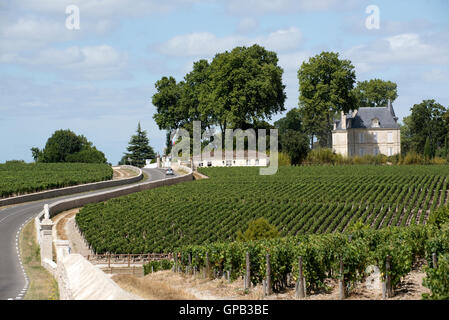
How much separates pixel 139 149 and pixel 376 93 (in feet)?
173

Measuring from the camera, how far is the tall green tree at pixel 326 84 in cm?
10656

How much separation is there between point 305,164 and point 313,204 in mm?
45552

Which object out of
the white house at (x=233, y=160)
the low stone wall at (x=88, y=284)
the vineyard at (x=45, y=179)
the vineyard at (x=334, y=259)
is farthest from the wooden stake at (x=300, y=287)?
the white house at (x=233, y=160)

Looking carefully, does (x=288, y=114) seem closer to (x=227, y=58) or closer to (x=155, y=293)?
(x=227, y=58)

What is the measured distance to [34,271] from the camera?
32438 mm

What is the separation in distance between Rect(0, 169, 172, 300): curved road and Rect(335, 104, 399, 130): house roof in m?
60.1

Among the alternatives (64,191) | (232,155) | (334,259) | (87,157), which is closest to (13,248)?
(334,259)

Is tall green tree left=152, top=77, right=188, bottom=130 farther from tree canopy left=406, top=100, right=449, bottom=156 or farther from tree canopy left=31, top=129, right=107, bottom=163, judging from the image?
tree canopy left=406, top=100, right=449, bottom=156

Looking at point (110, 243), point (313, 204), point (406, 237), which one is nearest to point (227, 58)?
point (313, 204)

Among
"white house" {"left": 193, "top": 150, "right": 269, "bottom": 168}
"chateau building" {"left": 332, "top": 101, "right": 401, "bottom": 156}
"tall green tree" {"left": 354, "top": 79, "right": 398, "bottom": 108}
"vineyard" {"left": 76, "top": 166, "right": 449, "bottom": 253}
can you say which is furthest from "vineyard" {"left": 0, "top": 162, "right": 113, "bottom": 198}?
"tall green tree" {"left": 354, "top": 79, "right": 398, "bottom": 108}

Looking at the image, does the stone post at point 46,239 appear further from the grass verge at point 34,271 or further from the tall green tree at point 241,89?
the tall green tree at point 241,89

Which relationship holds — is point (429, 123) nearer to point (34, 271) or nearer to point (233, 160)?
point (233, 160)

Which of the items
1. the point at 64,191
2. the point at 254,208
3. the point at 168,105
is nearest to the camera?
the point at 254,208

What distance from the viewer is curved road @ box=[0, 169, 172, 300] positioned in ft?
86.3
